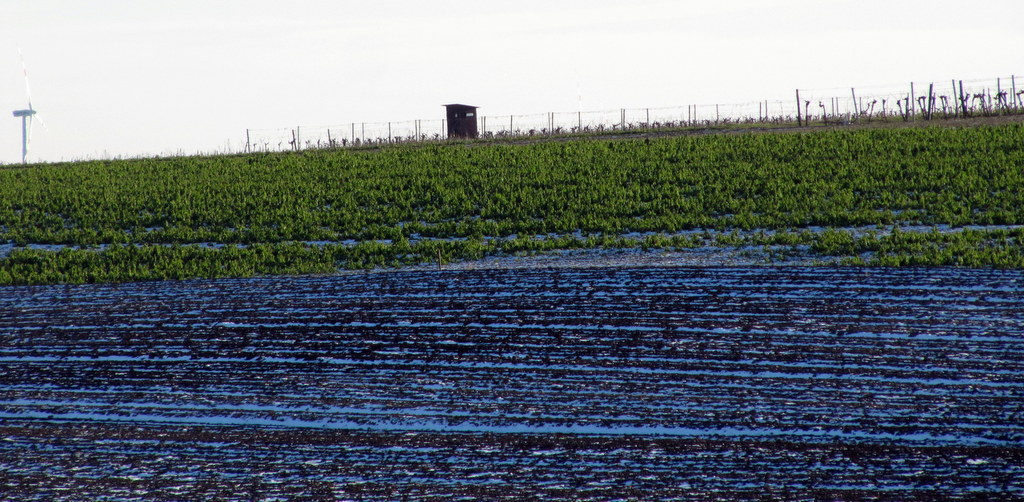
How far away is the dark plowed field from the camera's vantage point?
29.1ft

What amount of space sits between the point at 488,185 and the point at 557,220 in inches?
199

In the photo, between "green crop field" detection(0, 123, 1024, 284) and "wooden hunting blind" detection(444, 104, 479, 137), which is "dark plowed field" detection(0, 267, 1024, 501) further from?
"wooden hunting blind" detection(444, 104, 479, 137)

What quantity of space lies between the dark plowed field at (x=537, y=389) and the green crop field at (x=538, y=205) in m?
4.16

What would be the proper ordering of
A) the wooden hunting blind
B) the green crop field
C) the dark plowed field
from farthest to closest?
the wooden hunting blind → the green crop field → the dark plowed field

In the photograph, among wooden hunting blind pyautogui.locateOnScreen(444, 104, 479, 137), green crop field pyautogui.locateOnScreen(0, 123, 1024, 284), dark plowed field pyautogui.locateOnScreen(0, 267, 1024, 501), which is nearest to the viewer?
dark plowed field pyautogui.locateOnScreen(0, 267, 1024, 501)

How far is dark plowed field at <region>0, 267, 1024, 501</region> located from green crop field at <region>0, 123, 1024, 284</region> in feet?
13.7

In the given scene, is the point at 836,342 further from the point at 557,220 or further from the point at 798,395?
the point at 557,220

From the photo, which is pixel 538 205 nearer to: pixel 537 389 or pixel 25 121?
pixel 537 389

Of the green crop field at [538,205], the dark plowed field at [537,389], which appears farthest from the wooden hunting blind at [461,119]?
the dark plowed field at [537,389]

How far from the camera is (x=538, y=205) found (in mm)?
24766

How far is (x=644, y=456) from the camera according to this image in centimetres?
923

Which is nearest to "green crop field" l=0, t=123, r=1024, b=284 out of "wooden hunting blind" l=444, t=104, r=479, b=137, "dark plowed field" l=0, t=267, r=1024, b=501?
"dark plowed field" l=0, t=267, r=1024, b=501

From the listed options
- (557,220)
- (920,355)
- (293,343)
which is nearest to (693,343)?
(920,355)

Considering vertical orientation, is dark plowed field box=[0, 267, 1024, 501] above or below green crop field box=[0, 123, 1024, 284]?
below
